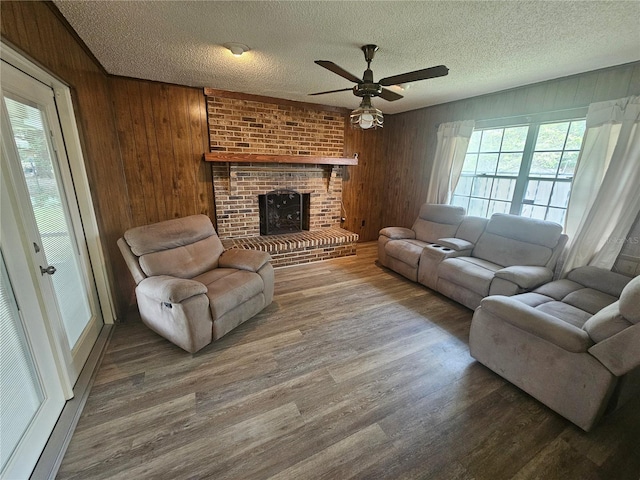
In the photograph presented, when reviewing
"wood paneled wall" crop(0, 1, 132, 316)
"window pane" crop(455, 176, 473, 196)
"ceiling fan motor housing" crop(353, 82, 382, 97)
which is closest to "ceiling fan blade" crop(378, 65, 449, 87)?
"ceiling fan motor housing" crop(353, 82, 382, 97)

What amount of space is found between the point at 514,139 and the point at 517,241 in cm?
135

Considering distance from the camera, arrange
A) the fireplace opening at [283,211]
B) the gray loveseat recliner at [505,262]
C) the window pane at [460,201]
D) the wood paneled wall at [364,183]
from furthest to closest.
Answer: the wood paneled wall at [364,183] < the fireplace opening at [283,211] < the window pane at [460,201] < the gray loveseat recliner at [505,262]

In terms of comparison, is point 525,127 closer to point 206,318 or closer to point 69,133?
point 206,318

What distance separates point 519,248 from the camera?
2883 mm

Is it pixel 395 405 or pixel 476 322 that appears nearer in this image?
pixel 395 405

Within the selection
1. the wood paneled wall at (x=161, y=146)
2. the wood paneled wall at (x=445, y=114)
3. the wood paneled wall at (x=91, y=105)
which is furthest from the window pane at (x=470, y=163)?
the wood paneled wall at (x=91, y=105)

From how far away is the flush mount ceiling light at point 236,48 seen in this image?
6.98 feet

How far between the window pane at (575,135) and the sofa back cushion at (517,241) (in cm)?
85

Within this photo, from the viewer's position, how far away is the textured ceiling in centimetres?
164

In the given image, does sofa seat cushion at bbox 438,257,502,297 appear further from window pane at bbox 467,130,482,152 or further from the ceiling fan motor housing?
the ceiling fan motor housing

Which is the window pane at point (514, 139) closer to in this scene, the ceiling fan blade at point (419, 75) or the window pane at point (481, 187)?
the window pane at point (481, 187)

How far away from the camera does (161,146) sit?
3346mm

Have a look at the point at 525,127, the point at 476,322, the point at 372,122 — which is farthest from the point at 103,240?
the point at 525,127

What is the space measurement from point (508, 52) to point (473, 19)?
0.74m
